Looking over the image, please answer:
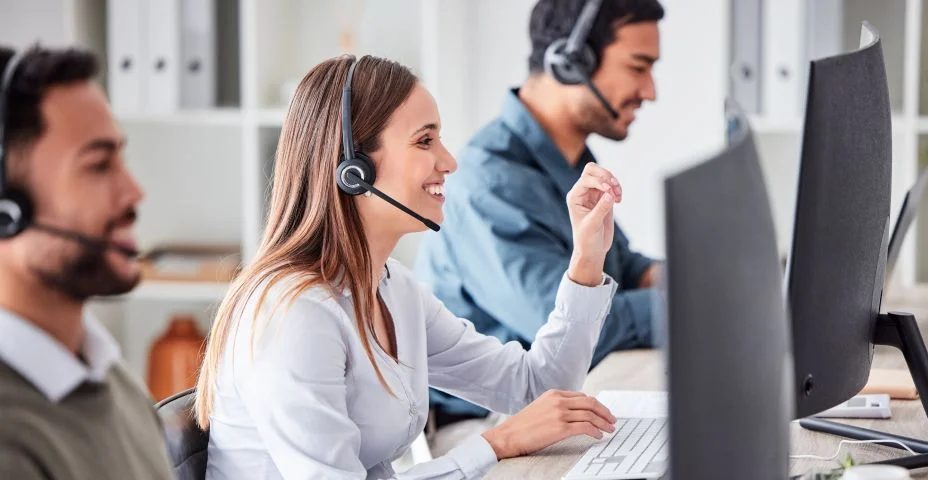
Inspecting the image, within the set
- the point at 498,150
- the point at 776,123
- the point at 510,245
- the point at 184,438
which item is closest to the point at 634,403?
the point at 510,245

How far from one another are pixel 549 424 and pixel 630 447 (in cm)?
10

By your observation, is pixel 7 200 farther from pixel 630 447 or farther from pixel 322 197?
pixel 630 447

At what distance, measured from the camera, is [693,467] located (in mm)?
789

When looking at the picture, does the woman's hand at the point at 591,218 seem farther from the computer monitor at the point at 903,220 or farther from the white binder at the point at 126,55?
the white binder at the point at 126,55

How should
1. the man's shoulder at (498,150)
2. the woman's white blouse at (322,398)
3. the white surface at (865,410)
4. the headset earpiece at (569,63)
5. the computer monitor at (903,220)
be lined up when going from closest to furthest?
the woman's white blouse at (322,398) → the white surface at (865,410) → the computer monitor at (903,220) → the man's shoulder at (498,150) → the headset earpiece at (569,63)

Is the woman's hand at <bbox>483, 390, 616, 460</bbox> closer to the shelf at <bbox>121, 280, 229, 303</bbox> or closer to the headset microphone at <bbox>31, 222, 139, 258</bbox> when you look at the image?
the headset microphone at <bbox>31, 222, 139, 258</bbox>

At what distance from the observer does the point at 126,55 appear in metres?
2.89

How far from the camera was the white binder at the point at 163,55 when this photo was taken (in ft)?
9.43

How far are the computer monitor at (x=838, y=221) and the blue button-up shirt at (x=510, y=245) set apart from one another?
2.55 feet

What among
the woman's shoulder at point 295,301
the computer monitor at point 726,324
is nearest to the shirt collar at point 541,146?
the woman's shoulder at point 295,301

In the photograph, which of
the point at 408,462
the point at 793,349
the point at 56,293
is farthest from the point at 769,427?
the point at 408,462

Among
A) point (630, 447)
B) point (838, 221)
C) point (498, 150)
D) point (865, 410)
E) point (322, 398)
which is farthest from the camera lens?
point (498, 150)

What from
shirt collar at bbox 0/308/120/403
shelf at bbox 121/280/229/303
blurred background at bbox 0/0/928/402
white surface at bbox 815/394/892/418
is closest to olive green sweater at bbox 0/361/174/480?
shirt collar at bbox 0/308/120/403

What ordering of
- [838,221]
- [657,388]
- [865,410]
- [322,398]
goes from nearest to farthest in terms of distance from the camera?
[838,221], [322,398], [865,410], [657,388]
